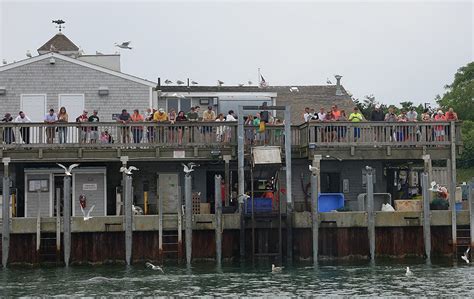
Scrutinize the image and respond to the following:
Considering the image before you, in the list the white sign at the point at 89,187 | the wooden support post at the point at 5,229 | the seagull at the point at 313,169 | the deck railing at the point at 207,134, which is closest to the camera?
the wooden support post at the point at 5,229

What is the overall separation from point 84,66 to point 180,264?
11545mm

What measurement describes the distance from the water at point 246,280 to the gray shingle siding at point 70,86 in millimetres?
9984

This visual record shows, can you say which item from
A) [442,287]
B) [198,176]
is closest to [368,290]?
[442,287]

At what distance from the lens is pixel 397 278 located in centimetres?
3127

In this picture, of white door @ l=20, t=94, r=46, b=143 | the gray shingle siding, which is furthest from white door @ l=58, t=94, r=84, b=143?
white door @ l=20, t=94, r=46, b=143

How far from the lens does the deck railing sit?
3762 centimetres

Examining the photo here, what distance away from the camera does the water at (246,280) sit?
28672mm

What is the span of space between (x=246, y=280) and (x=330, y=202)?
6666mm

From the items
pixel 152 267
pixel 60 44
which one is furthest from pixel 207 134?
pixel 60 44

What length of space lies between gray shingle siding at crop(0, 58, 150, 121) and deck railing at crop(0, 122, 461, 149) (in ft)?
13.2

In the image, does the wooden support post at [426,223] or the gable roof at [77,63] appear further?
the gable roof at [77,63]

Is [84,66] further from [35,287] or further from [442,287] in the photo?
[442,287]

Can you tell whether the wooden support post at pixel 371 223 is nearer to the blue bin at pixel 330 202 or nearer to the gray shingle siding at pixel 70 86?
the blue bin at pixel 330 202

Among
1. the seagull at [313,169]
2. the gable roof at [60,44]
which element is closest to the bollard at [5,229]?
the seagull at [313,169]
